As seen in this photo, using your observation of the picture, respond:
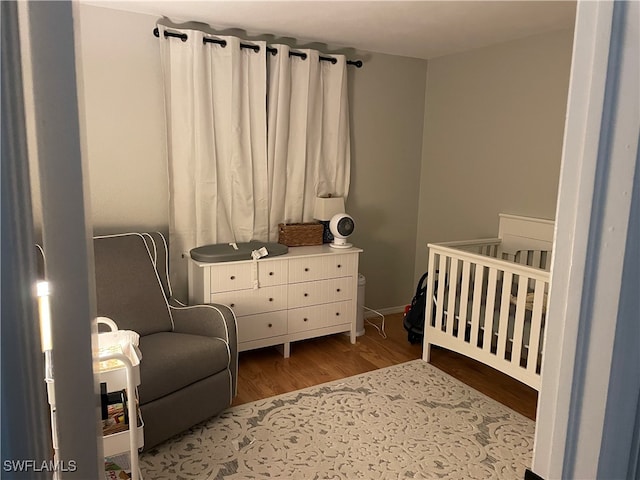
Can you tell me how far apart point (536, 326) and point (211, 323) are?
71.0 inches

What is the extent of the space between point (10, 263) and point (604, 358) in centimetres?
71

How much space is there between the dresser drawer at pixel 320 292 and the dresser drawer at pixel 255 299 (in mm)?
81

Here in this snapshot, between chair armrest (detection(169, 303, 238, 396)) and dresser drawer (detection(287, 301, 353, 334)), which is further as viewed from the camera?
dresser drawer (detection(287, 301, 353, 334))

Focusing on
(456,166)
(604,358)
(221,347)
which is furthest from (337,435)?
(456,166)

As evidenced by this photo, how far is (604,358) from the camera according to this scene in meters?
0.66

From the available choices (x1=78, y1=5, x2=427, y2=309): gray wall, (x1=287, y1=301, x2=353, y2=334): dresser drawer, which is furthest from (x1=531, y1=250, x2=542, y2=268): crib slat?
(x1=287, y1=301, x2=353, y2=334): dresser drawer

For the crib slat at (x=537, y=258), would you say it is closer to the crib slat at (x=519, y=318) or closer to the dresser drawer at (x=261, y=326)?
the crib slat at (x=519, y=318)

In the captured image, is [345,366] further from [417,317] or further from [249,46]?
[249,46]

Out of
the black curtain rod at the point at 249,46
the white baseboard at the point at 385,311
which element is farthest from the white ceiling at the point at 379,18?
the white baseboard at the point at 385,311

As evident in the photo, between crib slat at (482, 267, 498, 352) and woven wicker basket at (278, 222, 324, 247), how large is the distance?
1349 millimetres

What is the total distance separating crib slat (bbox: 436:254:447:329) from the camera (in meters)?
3.30

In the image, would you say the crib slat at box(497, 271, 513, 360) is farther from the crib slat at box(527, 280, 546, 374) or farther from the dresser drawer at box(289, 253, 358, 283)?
the dresser drawer at box(289, 253, 358, 283)

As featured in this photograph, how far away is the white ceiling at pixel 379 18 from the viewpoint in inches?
110

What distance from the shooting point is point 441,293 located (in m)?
3.32
